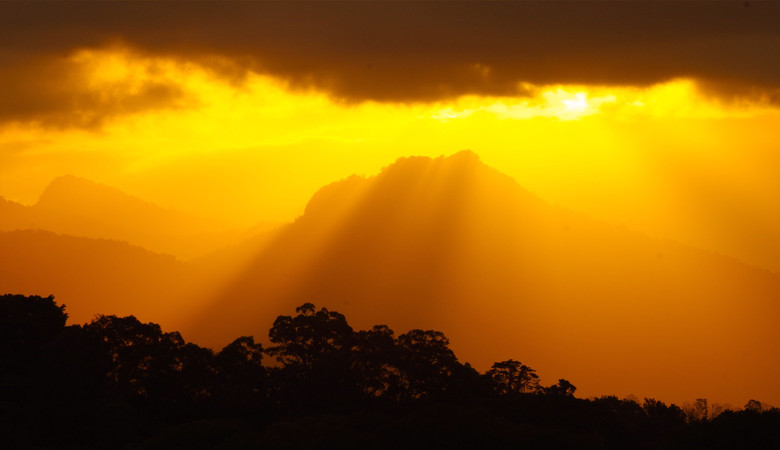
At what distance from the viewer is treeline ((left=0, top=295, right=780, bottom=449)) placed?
79.9 m

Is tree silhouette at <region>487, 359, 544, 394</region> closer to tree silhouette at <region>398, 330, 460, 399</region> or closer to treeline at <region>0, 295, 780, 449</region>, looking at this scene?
treeline at <region>0, 295, 780, 449</region>

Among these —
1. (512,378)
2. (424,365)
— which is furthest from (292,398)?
(512,378)

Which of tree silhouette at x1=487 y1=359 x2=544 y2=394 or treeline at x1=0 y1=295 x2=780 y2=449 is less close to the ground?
tree silhouette at x1=487 y1=359 x2=544 y2=394

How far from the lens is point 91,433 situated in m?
84.0

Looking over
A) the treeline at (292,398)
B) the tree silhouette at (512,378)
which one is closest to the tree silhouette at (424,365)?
the treeline at (292,398)

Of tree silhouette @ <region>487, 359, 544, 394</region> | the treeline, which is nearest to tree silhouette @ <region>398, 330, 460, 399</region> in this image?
the treeline

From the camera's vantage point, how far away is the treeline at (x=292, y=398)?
7994 centimetres

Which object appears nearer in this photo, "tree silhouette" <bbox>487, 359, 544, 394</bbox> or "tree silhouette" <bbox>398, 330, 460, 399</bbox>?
"tree silhouette" <bbox>398, 330, 460, 399</bbox>

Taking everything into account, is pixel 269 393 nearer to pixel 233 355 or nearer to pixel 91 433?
pixel 233 355

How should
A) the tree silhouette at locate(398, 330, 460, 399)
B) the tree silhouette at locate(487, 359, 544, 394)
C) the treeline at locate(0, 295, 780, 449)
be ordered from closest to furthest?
the treeline at locate(0, 295, 780, 449) → the tree silhouette at locate(398, 330, 460, 399) → the tree silhouette at locate(487, 359, 544, 394)

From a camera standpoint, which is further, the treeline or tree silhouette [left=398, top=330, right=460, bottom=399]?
tree silhouette [left=398, top=330, right=460, bottom=399]

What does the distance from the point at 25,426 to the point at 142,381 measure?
16684mm

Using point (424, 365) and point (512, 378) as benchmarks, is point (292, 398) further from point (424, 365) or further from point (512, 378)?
point (512, 378)

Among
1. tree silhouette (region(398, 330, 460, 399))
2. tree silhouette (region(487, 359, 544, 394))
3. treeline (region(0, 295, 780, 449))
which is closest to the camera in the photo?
treeline (region(0, 295, 780, 449))
